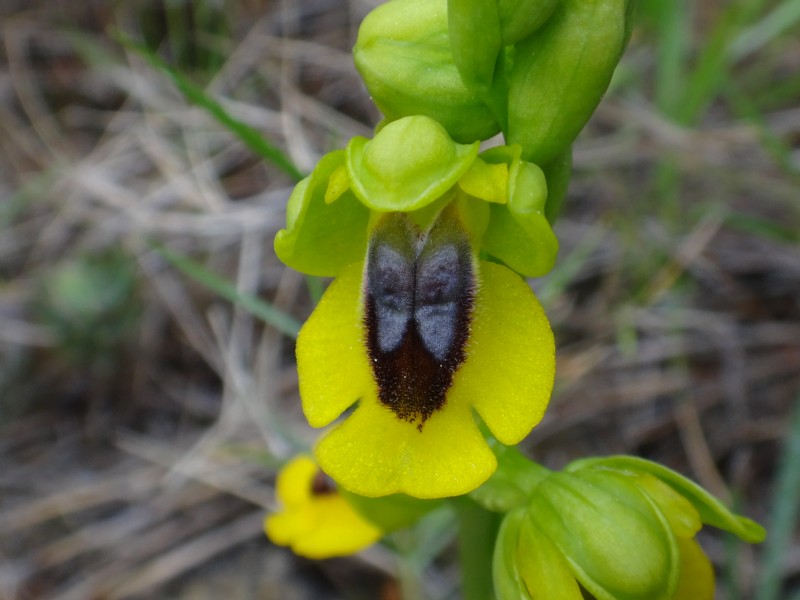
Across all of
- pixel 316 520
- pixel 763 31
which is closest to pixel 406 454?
pixel 316 520

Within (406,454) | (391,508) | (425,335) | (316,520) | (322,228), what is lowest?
(316,520)

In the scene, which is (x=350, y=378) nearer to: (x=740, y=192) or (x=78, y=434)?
(x=78, y=434)

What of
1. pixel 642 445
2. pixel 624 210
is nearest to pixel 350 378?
pixel 642 445

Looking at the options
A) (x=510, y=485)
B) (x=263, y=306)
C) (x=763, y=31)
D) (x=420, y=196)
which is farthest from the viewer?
(x=763, y=31)

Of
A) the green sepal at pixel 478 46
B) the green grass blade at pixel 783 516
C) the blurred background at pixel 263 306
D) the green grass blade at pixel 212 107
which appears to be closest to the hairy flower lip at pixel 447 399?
the green sepal at pixel 478 46

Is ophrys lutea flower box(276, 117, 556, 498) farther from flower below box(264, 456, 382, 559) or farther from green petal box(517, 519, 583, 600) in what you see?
flower below box(264, 456, 382, 559)

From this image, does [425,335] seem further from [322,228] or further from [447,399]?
[322,228]
